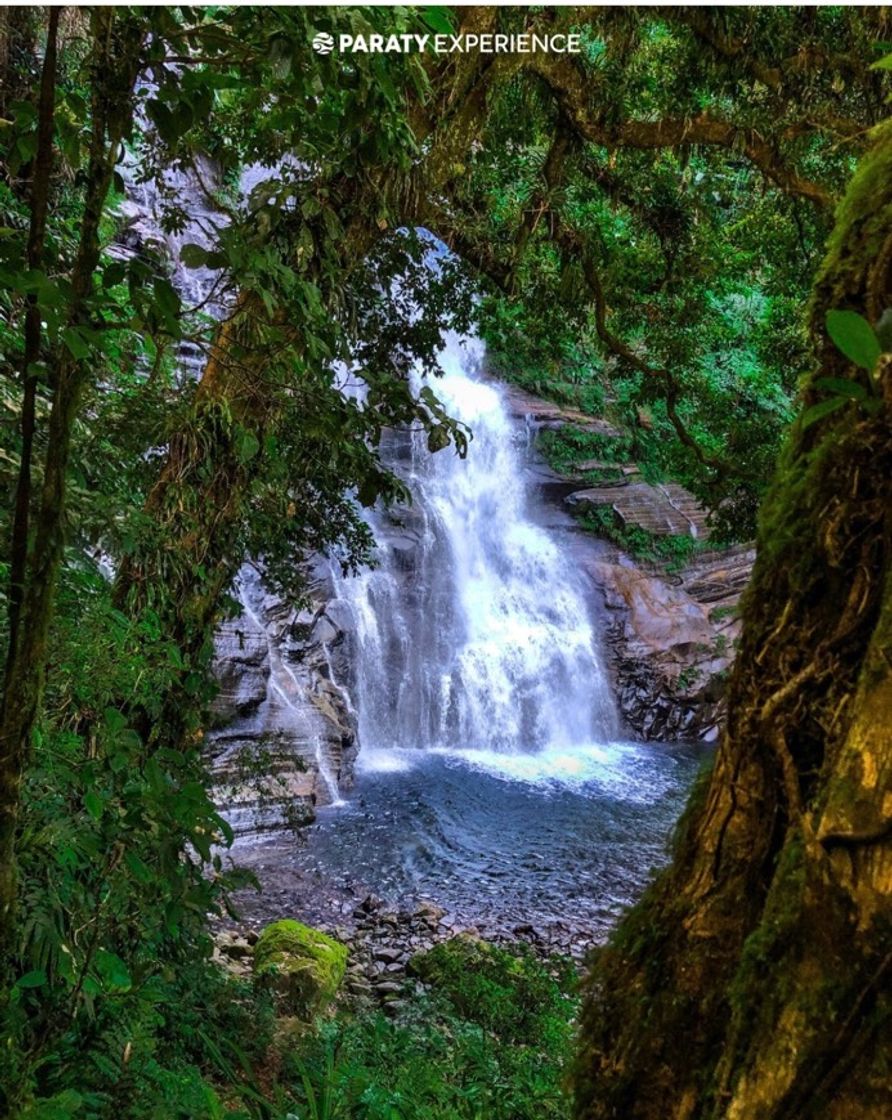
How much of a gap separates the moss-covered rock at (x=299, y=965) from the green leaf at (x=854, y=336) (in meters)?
5.00

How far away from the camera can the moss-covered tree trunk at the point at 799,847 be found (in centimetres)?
82

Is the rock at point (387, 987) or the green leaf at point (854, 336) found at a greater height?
the green leaf at point (854, 336)

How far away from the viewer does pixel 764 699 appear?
1.07m

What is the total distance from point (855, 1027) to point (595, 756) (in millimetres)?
13060

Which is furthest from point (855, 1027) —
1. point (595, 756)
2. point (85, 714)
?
point (595, 756)

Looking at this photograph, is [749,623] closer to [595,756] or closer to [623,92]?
[623,92]

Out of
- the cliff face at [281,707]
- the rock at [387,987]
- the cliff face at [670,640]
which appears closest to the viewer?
the rock at [387,987]

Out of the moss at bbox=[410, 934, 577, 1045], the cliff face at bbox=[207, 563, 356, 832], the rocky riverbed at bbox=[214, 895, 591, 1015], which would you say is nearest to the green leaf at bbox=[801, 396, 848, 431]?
the moss at bbox=[410, 934, 577, 1045]

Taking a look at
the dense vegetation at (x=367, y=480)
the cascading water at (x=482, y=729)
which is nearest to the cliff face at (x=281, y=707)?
the cascading water at (x=482, y=729)

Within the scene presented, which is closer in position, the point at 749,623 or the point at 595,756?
the point at 749,623

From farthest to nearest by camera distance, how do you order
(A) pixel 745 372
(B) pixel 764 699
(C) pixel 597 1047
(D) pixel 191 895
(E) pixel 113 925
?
1. (A) pixel 745 372
2. (E) pixel 113 925
3. (D) pixel 191 895
4. (C) pixel 597 1047
5. (B) pixel 764 699

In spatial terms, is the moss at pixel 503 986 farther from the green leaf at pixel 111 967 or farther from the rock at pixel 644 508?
the rock at pixel 644 508

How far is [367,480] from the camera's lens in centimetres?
298
